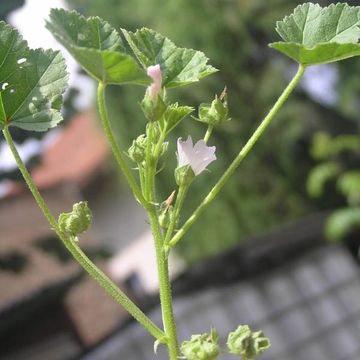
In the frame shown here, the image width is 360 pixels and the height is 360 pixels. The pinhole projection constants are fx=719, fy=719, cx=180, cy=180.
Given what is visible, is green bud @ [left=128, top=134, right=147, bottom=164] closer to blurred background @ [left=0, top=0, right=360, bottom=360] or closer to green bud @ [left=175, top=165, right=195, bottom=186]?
green bud @ [left=175, top=165, right=195, bottom=186]

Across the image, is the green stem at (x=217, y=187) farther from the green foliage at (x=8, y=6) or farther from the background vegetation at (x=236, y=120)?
the background vegetation at (x=236, y=120)

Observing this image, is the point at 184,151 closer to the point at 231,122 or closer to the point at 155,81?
the point at 155,81

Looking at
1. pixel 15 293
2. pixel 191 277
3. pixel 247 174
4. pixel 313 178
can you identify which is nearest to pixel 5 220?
pixel 15 293

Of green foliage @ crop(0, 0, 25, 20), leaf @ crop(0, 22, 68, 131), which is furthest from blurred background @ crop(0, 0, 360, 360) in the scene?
leaf @ crop(0, 22, 68, 131)

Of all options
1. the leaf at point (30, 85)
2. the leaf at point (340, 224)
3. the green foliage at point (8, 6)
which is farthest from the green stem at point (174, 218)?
the leaf at point (340, 224)

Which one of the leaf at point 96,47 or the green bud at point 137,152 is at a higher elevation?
the leaf at point 96,47

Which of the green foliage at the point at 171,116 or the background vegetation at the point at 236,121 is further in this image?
the background vegetation at the point at 236,121

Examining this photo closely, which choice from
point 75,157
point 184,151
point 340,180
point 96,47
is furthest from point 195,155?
point 75,157
